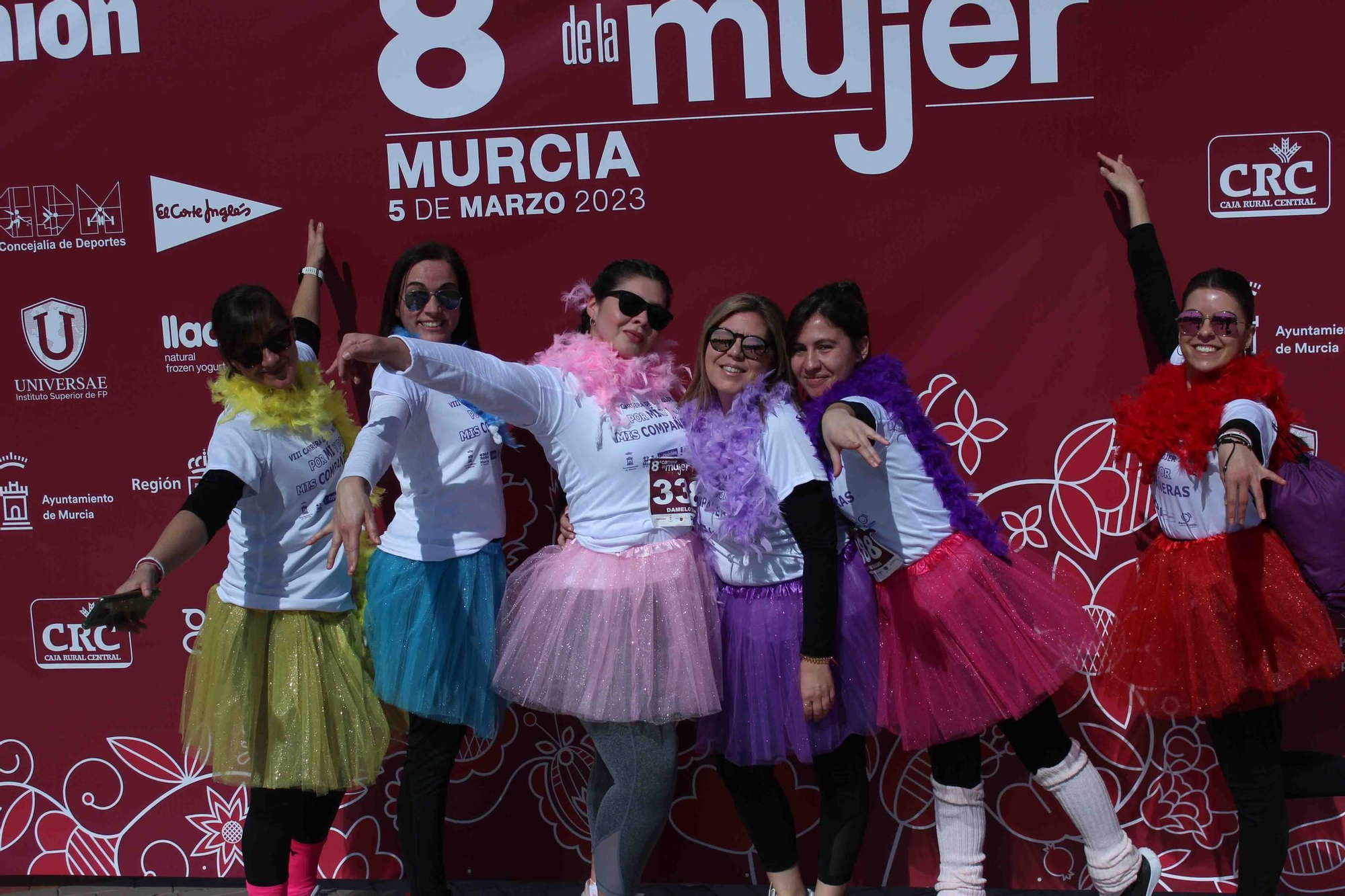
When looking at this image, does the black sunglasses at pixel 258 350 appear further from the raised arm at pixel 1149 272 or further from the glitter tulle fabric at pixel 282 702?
the raised arm at pixel 1149 272

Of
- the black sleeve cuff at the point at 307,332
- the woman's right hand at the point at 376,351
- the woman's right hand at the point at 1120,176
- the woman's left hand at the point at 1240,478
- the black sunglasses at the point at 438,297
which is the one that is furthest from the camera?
the black sleeve cuff at the point at 307,332

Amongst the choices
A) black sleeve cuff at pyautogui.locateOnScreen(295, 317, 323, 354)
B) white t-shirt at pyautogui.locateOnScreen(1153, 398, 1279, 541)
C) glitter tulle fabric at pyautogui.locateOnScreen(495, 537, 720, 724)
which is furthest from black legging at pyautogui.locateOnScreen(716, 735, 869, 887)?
black sleeve cuff at pyautogui.locateOnScreen(295, 317, 323, 354)

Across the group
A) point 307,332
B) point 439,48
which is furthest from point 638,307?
point 439,48

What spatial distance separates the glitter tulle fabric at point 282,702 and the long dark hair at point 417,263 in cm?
93

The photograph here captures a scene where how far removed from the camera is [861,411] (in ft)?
9.36

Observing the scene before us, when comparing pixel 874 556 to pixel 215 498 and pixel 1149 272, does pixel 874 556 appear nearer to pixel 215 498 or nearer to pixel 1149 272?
pixel 1149 272

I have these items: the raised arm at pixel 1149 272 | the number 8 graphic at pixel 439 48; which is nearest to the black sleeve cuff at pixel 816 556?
the raised arm at pixel 1149 272

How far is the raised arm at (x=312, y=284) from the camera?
11.7 feet

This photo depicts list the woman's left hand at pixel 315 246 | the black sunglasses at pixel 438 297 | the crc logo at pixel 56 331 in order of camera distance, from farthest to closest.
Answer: the crc logo at pixel 56 331 < the woman's left hand at pixel 315 246 < the black sunglasses at pixel 438 297

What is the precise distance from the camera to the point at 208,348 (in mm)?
3773

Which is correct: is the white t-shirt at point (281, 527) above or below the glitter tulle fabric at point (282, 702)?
above

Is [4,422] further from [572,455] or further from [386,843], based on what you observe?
[572,455]

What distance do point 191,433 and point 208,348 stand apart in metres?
0.31

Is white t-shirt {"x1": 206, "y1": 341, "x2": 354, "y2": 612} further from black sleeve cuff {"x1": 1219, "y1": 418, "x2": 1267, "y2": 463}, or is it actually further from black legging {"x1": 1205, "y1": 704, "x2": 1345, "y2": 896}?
black legging {"x1": 1205, "y1": 704, "x2": 1345, "y2": 896}
